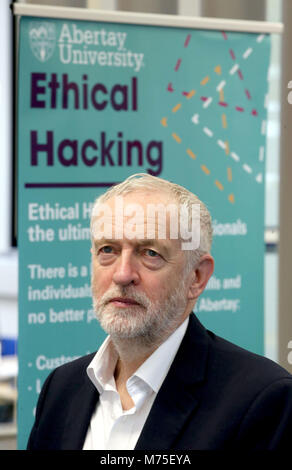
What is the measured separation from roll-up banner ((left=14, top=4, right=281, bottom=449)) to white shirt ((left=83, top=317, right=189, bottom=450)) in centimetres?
90

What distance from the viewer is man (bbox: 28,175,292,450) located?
143cm

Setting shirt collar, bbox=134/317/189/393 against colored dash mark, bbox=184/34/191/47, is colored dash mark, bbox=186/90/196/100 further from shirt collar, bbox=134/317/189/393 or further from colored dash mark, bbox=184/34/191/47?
shirt collar, bbox=134/317/189/393

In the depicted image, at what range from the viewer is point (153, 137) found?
2621 mm

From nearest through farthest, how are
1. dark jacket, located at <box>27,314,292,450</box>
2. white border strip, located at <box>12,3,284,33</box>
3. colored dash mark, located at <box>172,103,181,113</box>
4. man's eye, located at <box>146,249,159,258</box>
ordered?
dark jacket, located at <box>27,314,292,450</box>, man's eye, located at <box>146,249,159,258</box>, white border strip, located at <box>12,3,284,33</box>, colored dash mark, located at <box>172,103,181,113</box>

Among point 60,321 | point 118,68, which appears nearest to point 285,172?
point 118,68

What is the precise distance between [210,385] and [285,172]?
1.79m

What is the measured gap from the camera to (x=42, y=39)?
243 centimetres

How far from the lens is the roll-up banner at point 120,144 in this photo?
96.1 inches

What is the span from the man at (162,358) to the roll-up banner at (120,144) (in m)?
0.89

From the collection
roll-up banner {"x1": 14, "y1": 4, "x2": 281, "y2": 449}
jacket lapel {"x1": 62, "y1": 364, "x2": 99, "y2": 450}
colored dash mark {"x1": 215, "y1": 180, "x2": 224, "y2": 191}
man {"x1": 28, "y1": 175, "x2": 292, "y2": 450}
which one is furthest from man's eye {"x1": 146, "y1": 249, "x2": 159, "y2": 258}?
colored dash mark {"x1": 215, "y1": 180, "x2": 224, "y2": 191}

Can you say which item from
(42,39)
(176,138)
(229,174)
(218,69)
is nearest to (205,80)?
(218,69)

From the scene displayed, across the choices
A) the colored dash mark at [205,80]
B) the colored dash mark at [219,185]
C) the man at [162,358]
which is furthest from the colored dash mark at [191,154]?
the man at [162,358]

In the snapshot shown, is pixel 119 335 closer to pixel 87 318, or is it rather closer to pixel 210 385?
pixel 210 385

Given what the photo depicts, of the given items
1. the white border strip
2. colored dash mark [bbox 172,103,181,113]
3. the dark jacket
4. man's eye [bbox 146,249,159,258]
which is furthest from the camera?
colored dash mark [bbox 172,103,181,113]
